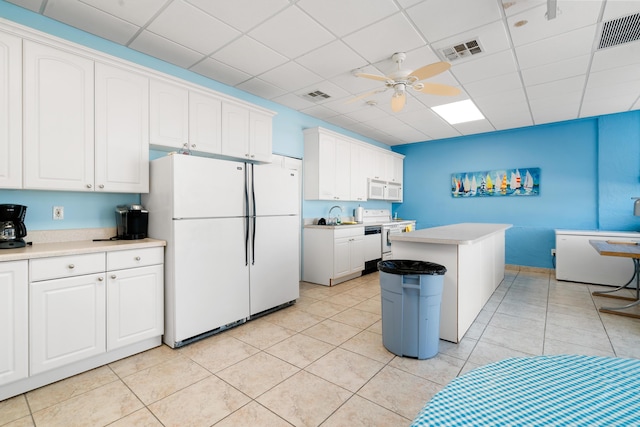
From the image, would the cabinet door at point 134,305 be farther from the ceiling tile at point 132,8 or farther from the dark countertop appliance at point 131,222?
the ceiling tile at point 132,8

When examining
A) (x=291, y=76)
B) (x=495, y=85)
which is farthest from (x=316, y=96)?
(x=495, y=85)

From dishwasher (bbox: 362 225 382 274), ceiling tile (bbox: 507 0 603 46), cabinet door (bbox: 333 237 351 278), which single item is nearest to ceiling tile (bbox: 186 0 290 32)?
ceiling tile (bbox: 507 0 603 46)

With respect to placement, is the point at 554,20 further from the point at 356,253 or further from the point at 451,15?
the point at 356,253

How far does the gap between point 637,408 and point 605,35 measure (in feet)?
11.6

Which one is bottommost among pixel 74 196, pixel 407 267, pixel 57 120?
pixel 407 267

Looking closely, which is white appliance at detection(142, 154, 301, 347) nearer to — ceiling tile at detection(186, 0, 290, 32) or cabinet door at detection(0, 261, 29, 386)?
cabinet door at detection(0, 261, 29, 386)

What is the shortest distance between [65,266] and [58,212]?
72cm

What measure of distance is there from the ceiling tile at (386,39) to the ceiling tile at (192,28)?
1.16m

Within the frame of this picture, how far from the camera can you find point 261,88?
3.98 m

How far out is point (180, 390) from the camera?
2.06 metres

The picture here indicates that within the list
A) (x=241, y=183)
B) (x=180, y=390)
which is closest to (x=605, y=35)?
(x=241, y=183)

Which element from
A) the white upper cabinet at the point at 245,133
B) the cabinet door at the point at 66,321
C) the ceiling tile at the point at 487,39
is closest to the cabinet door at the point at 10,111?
the cabinet door at the point at 66,321

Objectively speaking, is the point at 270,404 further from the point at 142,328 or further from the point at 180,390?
the point at 142,328

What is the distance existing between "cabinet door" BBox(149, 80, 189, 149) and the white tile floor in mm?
2010
